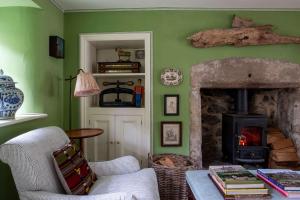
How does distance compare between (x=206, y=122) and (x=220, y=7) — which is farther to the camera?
(x=206, y=122)

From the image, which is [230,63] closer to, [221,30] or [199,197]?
[221,30]

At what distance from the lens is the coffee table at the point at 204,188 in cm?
140

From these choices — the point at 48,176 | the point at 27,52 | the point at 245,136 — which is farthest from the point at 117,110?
the point at 245,136

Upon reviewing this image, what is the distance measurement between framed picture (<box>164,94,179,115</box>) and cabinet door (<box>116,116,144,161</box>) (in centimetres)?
34

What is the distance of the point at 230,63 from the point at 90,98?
1798 mm

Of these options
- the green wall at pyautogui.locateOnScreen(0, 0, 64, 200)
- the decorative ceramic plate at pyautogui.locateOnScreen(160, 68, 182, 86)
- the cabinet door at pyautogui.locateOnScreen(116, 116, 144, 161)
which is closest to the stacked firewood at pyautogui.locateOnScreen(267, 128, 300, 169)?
the decorative ceramic plate at pyautogui.locateOnScreen(160, 68, 182, 86)

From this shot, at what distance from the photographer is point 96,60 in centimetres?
351

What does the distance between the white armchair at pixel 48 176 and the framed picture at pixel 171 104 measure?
102 cm

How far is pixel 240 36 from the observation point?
2.95 m

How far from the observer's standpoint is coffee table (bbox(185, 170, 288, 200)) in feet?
4.61

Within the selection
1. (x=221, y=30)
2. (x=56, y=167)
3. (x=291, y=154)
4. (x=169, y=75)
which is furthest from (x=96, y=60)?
(x=291, y=154)

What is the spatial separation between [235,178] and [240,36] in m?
1.96

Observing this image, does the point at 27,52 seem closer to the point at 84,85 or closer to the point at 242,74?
the point at 84,85

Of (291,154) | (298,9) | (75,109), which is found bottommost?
(291,154)
